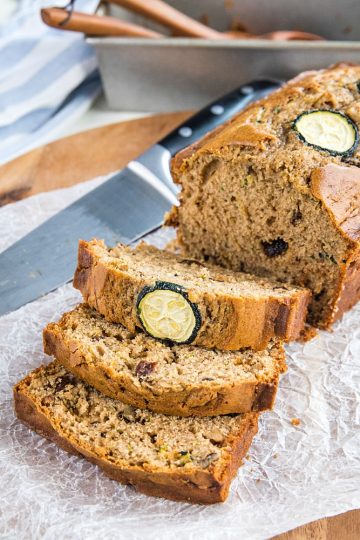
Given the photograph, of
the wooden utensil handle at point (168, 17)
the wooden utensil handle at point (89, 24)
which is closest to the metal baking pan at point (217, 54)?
the wooden utensil handle at point (89, 24)

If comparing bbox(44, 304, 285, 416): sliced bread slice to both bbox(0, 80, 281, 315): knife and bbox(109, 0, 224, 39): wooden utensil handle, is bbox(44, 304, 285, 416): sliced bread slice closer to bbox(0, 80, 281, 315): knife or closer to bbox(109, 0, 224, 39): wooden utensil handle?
bbox(0, 80, 281, 315): knife

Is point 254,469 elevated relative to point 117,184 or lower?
lower

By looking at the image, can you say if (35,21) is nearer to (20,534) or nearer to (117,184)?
(117,184)

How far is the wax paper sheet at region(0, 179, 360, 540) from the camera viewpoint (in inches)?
106

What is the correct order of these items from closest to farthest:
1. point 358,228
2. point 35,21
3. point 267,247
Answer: point 358,228
point 267,247
point 35,21

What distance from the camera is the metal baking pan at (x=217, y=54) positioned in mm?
4738

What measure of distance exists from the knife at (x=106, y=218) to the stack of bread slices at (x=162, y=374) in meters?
0.46

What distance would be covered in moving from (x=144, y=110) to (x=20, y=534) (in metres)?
3.30

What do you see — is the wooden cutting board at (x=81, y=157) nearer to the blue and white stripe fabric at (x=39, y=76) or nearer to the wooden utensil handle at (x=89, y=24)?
the blue and white stripe fabric at (x=39, y=76)

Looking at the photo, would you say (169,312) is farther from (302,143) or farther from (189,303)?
(302,143)

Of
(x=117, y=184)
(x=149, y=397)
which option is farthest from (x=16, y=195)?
(x=149, y=397)

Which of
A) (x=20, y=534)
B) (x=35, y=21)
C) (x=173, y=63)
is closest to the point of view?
(x=20, y=534)

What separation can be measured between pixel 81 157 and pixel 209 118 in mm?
890

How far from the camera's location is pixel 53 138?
5.02 m
